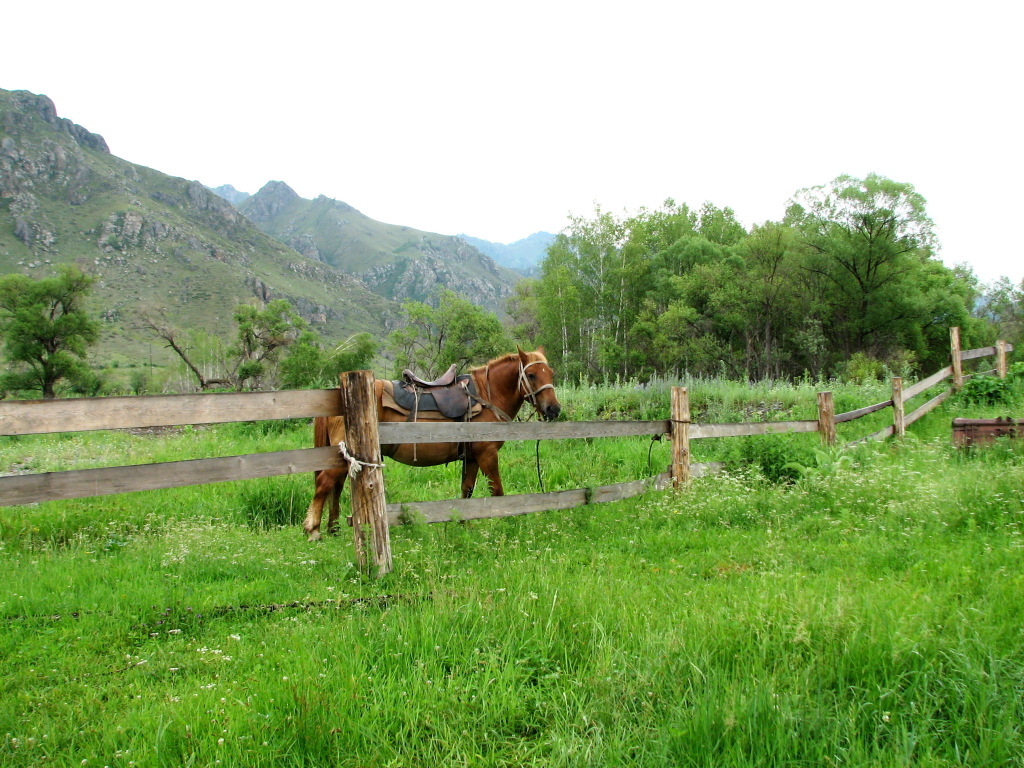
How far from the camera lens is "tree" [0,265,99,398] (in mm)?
48719

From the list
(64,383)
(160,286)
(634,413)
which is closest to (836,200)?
(634,413)

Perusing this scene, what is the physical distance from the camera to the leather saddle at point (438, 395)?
22.7 feet

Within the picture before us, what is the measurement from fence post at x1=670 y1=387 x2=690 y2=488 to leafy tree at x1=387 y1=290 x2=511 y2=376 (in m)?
40.2

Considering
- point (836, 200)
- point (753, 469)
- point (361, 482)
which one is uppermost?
point (836, 200)

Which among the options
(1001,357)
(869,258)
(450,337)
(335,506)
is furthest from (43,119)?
(1001,357)

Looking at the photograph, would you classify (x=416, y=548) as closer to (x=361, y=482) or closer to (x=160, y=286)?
(x=361, y=482)

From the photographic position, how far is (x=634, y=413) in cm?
1477

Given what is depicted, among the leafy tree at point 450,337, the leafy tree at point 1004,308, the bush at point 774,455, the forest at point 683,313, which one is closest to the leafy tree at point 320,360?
the forest at point 683,313

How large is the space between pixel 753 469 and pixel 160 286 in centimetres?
11626

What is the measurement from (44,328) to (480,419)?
194 feet

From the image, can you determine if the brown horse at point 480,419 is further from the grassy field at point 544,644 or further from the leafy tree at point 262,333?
the leafy tree at point 262,333

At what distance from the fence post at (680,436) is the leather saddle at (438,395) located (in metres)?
2.65

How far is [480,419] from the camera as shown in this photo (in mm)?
7453

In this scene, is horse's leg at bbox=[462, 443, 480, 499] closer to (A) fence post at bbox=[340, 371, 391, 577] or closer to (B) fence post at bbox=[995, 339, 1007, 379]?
(A) fence post at bbox=[340, 371, 391, 577]
